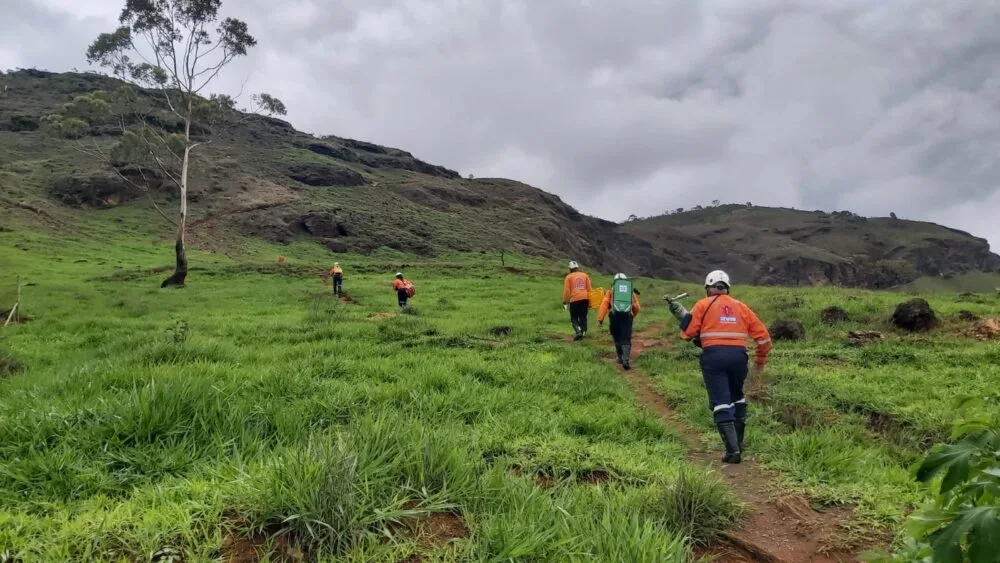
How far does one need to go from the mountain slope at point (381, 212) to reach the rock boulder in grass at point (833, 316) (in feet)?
96.4

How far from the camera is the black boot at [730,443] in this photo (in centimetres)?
562

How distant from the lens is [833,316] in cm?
1409

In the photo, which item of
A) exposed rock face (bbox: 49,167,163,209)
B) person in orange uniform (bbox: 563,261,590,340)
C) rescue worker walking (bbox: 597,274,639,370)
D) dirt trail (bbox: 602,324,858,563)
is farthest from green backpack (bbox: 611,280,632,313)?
exposed rock face (bbox: 49,167,163,209)

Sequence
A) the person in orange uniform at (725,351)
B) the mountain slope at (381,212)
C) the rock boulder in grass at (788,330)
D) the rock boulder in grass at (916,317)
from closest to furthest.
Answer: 1. the person in orange uniform at (725,351)
2. the rock boulder in grass at (916,317)
3. the rock boulder in grass at (788,330)
4. the mountain slope at (381,212)

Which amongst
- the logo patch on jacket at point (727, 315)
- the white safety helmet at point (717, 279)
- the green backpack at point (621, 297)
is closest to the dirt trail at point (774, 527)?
the logo patch on jacket at point (727, 315)

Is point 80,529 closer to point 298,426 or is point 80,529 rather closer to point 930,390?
point 298,426

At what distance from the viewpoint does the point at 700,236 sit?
527ft

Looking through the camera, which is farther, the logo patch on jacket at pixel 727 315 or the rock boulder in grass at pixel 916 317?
the rock boulder in grass at pixel 916 317

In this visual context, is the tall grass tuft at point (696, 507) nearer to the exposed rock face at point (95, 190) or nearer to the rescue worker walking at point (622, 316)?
the rescue worker walking at point (622, 316)

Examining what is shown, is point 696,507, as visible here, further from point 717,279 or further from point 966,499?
point 717,279

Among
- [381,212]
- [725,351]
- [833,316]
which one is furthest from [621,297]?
[381,212]

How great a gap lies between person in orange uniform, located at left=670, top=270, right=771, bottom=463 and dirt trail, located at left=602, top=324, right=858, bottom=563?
0.45 m

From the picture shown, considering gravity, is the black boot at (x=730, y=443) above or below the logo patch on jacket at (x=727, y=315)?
below

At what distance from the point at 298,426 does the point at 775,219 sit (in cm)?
20303
